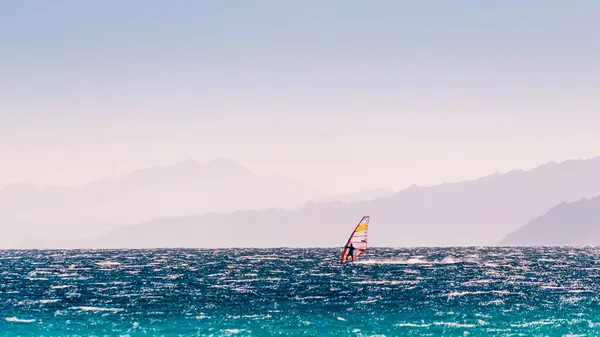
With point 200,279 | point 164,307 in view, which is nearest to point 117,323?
point 164,307

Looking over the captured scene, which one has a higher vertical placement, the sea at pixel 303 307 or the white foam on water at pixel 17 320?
the sea at pixel 303 307

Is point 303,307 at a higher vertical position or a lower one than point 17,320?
higher

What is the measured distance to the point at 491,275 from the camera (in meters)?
135

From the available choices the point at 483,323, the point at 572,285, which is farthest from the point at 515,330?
the point at 572,285

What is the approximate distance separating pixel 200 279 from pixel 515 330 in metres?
72.1

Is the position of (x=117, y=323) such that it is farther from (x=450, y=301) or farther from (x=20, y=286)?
(x=20, y=286)

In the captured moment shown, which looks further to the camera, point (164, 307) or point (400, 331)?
→ point (164, 307)

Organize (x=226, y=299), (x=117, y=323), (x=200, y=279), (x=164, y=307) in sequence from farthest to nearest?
(x=200, y=279) < (x=226, y=299) < (x=164, y=307) < (x=117, y=323)

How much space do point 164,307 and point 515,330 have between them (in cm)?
3760

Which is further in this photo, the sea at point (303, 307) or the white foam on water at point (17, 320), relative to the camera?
the white foam on water at point (17, 320)

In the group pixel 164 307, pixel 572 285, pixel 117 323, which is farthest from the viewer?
pixel 572 285

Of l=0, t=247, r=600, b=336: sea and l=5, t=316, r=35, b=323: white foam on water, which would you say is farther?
l=5, t=316, r=35, b=323: white foam on water

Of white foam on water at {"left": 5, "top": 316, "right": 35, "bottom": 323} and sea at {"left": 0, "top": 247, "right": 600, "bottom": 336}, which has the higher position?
sea at {"left": 0, "top": 247, "right": 600, "bottom": 336}

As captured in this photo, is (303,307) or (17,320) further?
(303,307)
